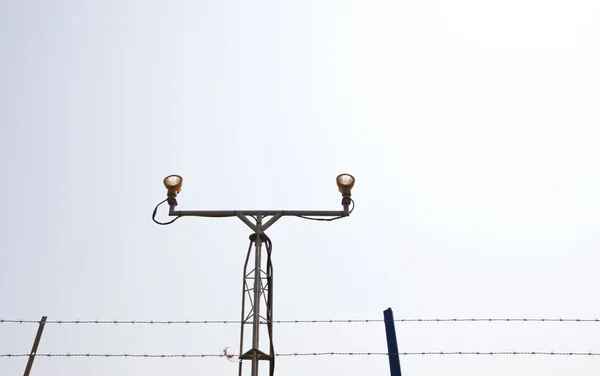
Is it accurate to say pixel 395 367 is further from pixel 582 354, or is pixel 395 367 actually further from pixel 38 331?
pixel 38 331

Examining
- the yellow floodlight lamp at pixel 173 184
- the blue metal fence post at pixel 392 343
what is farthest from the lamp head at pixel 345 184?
the yellow floodlight lamp at pixel 173 184

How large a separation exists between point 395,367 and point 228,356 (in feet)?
9.28

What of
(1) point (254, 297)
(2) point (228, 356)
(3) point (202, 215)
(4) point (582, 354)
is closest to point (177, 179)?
(3) point (202, 215)

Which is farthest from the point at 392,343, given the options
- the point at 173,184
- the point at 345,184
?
the point at 173,184

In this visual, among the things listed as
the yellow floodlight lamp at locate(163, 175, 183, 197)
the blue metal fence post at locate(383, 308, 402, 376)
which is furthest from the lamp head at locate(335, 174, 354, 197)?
the yellow floodlight lamp at locate(163, 175, 183, 197)

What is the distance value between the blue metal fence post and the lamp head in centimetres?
220

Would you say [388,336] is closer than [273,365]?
No

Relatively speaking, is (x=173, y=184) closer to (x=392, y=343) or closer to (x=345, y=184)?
(x=345, y=184)

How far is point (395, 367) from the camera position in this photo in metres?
7.84

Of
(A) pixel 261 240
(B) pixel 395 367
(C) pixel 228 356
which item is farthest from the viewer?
(B) pixel 395 367

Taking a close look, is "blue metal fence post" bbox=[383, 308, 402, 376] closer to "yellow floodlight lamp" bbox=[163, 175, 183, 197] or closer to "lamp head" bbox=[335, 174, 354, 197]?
"lamp head" bbox=[335, 174, 354, 197]

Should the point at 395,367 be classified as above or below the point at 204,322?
below

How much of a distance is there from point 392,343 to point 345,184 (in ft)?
8.90

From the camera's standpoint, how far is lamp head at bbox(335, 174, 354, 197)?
7.46 m
